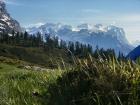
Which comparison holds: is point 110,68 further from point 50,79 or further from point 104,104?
point 50,79

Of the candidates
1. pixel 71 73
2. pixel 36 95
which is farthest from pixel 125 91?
pixel 36 95

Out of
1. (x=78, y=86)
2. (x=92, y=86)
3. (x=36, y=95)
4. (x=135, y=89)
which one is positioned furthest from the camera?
(x=36, y=95)

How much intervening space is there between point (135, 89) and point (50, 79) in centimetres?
374

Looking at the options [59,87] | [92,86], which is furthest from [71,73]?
[92,86]

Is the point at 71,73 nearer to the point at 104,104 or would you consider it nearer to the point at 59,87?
the point at 59,87

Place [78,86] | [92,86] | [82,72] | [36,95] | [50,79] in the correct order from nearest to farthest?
[92,86] → [78,86] → [82,72] → [36,95] → [50,79]

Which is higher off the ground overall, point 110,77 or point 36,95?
point 110,77

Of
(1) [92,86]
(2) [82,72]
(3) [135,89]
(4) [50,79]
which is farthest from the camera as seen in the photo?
(4) [50,79]

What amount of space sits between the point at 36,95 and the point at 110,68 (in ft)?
7.72

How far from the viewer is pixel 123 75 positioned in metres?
6.36

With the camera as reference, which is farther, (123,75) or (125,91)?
(123,75)

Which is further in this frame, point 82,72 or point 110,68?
point 82,72

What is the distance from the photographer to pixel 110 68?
6.84 metres

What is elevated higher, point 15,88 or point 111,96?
point 111,96
